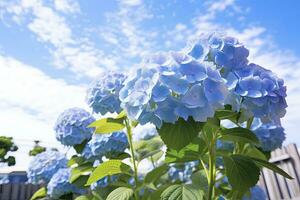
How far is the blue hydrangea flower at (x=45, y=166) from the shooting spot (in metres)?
2.85

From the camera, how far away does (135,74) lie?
0.99 meters

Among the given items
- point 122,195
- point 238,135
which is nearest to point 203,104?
point 238,135

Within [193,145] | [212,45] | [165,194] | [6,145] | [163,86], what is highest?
[6,145]

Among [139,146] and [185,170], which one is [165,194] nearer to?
[139,146]

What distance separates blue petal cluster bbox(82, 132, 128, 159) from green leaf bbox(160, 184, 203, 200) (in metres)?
0.91

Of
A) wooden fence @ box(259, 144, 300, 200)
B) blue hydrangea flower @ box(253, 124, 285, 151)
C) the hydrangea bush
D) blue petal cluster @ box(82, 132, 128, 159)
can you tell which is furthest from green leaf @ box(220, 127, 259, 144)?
wooden fence @ box(259, 144, 300, 200)

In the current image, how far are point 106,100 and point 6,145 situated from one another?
52.6 feet

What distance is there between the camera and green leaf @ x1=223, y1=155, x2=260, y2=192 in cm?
104

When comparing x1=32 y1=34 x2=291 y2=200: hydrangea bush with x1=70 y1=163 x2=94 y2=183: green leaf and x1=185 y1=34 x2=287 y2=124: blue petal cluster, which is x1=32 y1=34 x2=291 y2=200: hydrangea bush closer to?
x1=185 y1=34 x2=287 y2=124: blue petal cluster

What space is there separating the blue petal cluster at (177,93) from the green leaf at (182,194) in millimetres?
279

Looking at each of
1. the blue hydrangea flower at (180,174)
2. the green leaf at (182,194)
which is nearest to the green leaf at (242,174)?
the green leaf at (182,194)

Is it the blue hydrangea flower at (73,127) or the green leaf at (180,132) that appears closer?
the green leaf at (180,132)

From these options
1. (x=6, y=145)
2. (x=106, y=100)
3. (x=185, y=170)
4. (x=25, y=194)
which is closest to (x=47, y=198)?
(x=185, y=170)

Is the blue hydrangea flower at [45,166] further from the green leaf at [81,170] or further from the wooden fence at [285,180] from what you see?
the wooden fence at [285,180]
